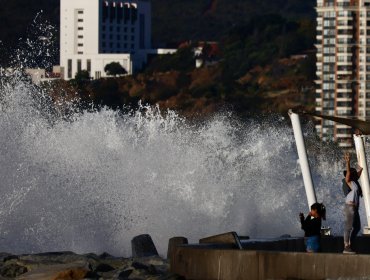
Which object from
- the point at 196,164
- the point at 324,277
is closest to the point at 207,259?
the point at 324,277

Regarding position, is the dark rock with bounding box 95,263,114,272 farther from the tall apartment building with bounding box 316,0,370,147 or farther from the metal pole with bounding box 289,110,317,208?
the tall apartment building with bounding box 316,0,370,147

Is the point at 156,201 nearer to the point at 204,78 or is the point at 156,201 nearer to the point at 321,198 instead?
the point at 321,198

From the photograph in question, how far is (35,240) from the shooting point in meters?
32.9

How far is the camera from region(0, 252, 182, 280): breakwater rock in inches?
836

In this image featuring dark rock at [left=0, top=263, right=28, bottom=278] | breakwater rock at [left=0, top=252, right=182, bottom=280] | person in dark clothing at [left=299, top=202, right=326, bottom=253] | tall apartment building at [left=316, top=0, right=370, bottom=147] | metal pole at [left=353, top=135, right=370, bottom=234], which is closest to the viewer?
person in dark clothing at [left=299, top=202, right=326, bottom=253]

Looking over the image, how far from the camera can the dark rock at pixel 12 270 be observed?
2248 centimetres

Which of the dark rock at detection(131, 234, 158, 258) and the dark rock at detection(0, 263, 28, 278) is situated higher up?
the dark rock at detection(131, 234, 158, 258)

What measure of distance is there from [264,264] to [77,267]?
11.6ft

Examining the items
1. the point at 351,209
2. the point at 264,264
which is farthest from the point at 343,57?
the point at 264,264

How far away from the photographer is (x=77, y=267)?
21516mm

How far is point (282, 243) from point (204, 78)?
555ft

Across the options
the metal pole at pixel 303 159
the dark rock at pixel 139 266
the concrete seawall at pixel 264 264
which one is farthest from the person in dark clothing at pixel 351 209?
the metal pole at pixel 303 159

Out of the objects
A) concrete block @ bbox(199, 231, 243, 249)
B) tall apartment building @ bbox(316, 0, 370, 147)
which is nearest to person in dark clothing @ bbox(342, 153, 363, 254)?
concrete block @ bbox(199, 231, 243, 249)

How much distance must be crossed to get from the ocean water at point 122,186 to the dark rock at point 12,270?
899 cm
